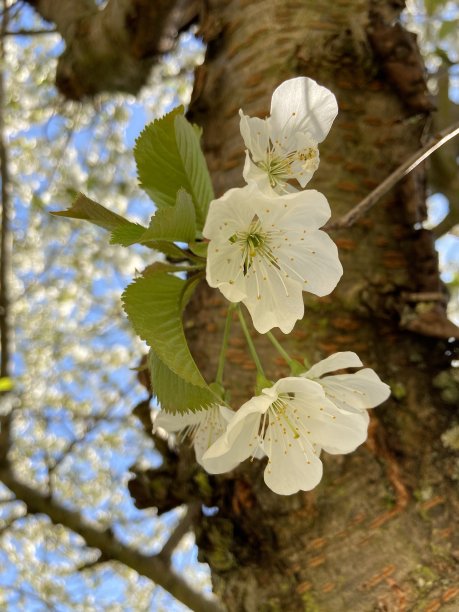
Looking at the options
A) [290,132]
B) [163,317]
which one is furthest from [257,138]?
[163,317]

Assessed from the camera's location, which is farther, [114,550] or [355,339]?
[114,550]

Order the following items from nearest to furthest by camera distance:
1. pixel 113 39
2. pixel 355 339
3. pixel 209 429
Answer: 1. pixel 209 429
2. pixel 355 339
3. pixel 113 39

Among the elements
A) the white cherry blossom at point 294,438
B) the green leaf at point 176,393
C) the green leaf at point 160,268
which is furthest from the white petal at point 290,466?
the green leaf at point 160,268

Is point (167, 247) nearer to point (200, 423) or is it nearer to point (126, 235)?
point (126, 235)

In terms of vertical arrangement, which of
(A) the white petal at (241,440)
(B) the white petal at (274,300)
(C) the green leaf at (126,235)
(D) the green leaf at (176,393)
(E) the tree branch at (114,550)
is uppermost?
(C) the green leaf at (126,235)

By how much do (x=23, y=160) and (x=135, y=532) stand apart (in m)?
2.93

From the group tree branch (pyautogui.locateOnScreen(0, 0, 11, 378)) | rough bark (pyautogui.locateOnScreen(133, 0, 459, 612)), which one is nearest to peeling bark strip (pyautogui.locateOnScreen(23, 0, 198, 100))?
rough bark (pyautogui.locateOnScreen(133, 0, 459, 612))

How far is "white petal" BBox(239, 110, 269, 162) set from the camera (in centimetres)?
83

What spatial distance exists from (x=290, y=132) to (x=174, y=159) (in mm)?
174

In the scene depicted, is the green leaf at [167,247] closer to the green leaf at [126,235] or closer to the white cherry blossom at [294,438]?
the green leaf at [126,235]

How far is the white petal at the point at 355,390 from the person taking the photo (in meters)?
0.89

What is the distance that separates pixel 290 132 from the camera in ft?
2.84

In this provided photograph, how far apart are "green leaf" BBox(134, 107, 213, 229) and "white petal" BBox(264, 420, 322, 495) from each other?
343mm

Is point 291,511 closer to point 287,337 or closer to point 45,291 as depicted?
point 287,337
